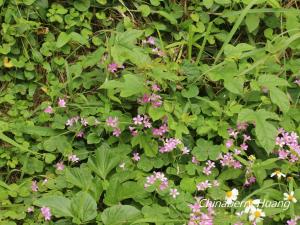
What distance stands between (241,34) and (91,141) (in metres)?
1.29

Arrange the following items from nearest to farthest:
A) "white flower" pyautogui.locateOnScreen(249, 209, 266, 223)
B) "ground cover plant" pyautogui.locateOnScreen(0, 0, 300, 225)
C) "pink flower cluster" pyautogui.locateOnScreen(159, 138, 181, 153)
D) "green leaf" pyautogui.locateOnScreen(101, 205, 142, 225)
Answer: "white flower" pyautogui.locateOnScreen(249, 209, 266, 223), "green leaf" pyautogui.locateOnScreen(101, 205, 142, 225), "ground cover plant" pyautogui.locateOnScreen(0, 0, 300, 225), "pink flower cluster" pyautogui.locateOnScreen(159, 138, 181, 153)

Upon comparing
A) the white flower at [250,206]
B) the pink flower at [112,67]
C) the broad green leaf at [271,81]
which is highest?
the broad green leaf at [271,81]

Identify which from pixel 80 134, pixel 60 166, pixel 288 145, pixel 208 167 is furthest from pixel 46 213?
pixel 288 145

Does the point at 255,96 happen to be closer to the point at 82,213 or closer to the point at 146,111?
the point at 146,111

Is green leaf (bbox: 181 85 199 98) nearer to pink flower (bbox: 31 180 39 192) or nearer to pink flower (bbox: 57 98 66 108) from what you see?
pink flower (bbox: 57 98 66 108)

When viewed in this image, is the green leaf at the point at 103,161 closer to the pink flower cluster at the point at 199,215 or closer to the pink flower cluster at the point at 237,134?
the pink flower cluster at the point at 199,215

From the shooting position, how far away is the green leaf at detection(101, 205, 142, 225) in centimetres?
Answer: 257

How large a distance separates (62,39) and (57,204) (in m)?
1.09

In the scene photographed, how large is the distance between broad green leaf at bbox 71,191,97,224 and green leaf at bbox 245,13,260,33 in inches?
60.0

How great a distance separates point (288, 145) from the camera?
2850mm

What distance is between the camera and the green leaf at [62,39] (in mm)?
3191

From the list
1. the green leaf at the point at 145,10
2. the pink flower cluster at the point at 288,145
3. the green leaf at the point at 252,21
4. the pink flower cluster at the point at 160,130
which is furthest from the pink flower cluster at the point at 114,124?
the green leaf at the point at 252,21

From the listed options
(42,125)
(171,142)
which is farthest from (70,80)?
(171,142)

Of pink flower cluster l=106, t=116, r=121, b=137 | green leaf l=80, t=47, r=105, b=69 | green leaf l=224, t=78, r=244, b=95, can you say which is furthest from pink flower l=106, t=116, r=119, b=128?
green leaf l=224, t=78, r=244, b=95
